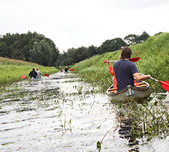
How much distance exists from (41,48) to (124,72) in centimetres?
8196

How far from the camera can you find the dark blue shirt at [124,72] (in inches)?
291

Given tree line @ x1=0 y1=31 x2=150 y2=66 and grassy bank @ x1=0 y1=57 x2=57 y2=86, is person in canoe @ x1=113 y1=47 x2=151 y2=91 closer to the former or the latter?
grassy bank @ x1=0 y1=57 x2=57 y2=86

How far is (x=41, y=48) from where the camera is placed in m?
87.2

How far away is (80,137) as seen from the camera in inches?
214

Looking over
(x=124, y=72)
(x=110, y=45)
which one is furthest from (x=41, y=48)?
(x=124, y=72)

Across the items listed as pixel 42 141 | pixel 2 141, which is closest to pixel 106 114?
pixel 42 141

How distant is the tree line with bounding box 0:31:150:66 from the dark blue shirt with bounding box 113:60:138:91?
80.8 m

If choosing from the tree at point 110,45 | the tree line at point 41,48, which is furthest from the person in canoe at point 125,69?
the tree at point 110,45

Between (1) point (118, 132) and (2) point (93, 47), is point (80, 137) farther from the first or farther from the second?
(2) point (93, 47)

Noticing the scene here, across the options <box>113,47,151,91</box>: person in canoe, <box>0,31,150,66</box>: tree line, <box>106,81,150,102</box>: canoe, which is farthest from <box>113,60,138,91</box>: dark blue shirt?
<box>0,31,150,66</box>: tree line

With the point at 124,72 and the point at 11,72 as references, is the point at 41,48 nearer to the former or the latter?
the point at 11,72

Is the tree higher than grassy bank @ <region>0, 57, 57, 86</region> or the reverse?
higher

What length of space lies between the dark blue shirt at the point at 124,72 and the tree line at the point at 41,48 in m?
80.8

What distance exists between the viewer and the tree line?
3493 inches
